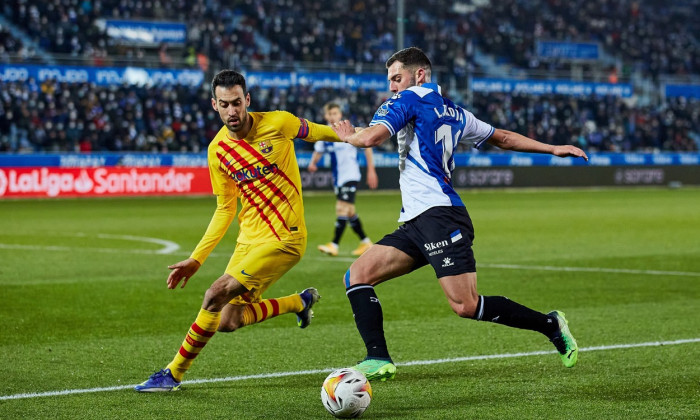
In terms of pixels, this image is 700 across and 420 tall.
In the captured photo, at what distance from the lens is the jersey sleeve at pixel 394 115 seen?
552 cm

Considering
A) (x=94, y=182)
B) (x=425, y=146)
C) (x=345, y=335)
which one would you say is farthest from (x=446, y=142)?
(x=94, y=182)

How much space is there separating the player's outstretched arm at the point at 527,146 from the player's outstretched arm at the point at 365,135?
1.00 meters

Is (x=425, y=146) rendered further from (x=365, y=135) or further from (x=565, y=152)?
(x=565, y=152)

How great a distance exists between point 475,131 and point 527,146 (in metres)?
0.33

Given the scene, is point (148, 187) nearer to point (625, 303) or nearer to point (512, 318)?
point (625, 303)

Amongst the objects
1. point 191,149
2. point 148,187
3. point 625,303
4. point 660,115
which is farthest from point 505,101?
point 625,303

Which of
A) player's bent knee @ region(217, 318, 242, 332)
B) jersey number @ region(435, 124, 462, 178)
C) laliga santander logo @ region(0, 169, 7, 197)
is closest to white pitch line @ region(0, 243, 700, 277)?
player's bent knee @ region(217, 318, 242, 332)

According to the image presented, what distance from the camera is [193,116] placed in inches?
1328

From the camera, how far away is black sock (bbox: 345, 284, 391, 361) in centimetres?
563

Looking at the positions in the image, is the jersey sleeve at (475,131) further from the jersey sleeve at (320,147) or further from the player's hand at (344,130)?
the jersey sleeve at (320,147)

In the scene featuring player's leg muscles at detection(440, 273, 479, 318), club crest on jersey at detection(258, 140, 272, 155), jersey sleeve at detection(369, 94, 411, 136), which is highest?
jersey sleeve at detection(369, 94, 411, 136)

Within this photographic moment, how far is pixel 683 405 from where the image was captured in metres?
5.47

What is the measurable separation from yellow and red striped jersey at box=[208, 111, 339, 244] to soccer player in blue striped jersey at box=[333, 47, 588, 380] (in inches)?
27.3

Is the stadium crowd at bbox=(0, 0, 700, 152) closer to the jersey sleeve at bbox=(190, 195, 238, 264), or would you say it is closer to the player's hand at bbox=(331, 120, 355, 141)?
the jersey sleeve at bbox=(190, 195, 238, 264)
